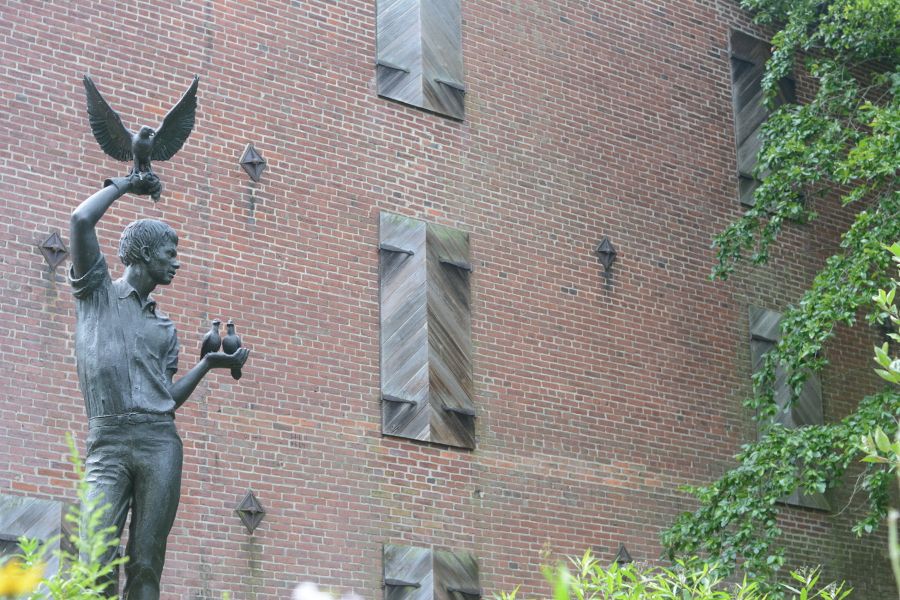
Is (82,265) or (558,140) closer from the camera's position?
(82,265)

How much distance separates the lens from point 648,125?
17406 millimetres

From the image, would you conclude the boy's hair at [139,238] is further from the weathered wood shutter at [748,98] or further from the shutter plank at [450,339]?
the weathered wood shutter at [748,98]

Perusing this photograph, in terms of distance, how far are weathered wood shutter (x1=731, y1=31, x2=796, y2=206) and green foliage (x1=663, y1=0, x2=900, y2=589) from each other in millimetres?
1380

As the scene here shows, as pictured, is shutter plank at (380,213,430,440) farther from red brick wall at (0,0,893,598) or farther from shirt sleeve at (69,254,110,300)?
shirt sleeve at (69,254,110,300)

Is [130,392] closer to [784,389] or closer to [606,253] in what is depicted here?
[606,253]

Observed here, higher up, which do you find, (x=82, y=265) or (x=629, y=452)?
(x=629, y=452)

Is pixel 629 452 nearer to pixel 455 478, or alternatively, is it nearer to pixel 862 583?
pixel 455 478

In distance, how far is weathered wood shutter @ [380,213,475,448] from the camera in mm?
14383

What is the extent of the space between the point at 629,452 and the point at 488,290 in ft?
7.62

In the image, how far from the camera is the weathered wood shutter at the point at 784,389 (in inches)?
685

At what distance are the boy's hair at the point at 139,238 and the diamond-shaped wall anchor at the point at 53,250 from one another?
5.44 meters

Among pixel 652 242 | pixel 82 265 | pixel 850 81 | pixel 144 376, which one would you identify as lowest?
pixel 144 376

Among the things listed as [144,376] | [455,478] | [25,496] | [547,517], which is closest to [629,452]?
[547,517]

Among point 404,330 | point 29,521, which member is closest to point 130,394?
point 29,521
